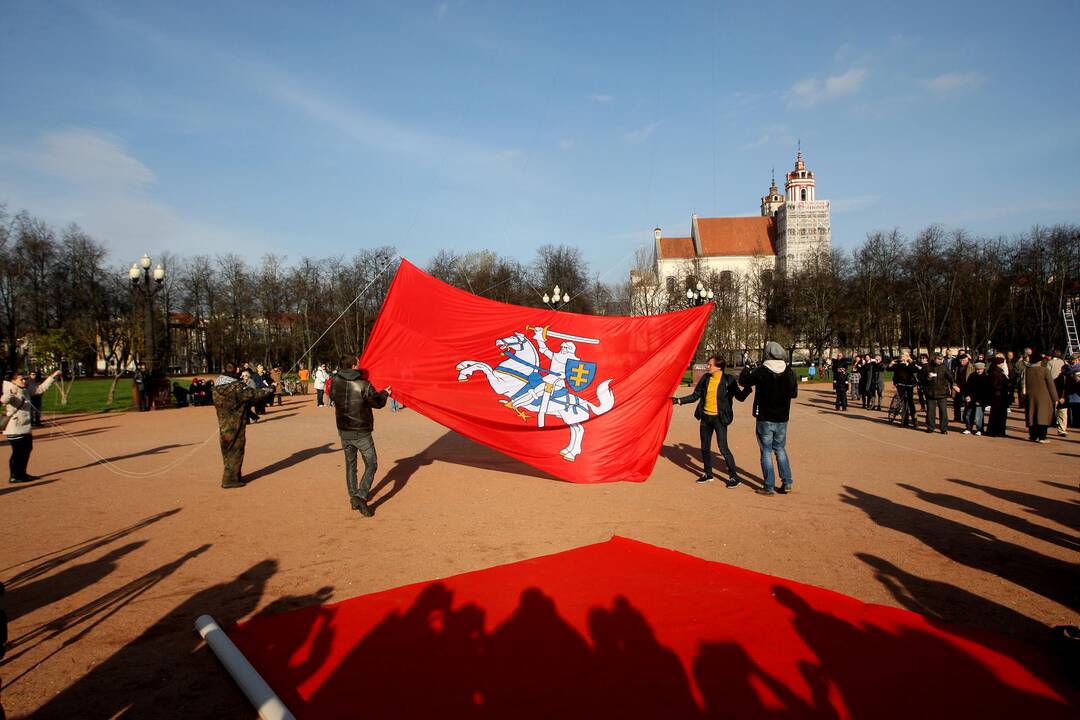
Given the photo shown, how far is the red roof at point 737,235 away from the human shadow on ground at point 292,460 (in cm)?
8633

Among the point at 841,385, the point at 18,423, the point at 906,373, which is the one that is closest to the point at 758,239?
the point at 841,385

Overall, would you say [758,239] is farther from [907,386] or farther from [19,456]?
[19,456]

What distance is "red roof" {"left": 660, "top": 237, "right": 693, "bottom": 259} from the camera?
96.6 meters

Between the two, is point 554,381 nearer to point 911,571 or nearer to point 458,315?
point 458,315

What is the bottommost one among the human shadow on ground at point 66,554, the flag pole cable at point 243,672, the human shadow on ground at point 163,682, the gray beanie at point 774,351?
the human shadow on ground at point 66,554

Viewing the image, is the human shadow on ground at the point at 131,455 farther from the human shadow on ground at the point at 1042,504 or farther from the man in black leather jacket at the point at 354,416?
the human shadow on ground at the point at 1042,504

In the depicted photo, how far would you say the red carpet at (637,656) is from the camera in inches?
141

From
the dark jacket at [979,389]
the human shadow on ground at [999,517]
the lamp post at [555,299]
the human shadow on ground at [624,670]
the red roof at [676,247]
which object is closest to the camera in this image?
the human shadow on ground at [624,670]

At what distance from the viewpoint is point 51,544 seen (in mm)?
7102

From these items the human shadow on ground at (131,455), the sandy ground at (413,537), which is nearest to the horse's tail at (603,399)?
the sandy ground at (413,537)

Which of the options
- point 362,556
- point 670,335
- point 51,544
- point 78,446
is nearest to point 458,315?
point 670,335

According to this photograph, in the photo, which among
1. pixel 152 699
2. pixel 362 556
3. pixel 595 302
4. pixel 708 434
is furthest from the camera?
pixel 595 302

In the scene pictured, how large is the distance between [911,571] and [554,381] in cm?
528

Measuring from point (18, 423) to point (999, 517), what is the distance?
14.9 m
